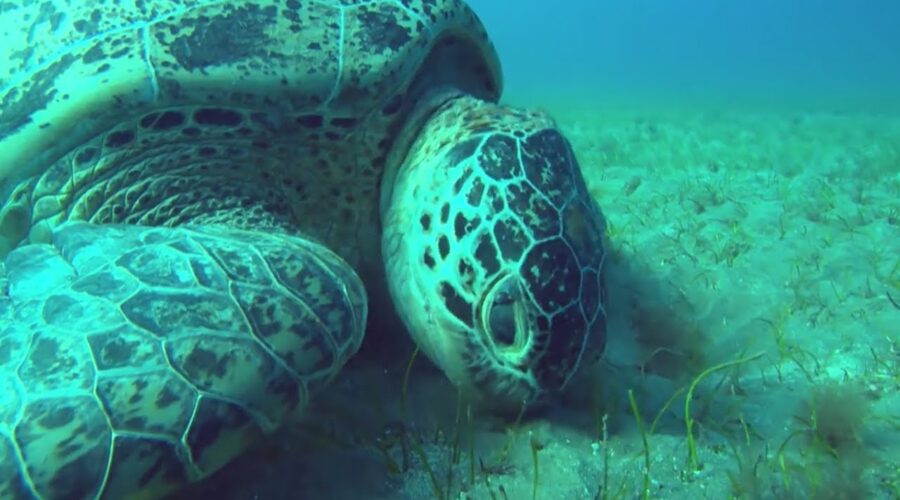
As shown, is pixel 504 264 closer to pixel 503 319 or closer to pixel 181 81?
pixel 503 319

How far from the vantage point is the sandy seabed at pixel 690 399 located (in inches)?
71.5

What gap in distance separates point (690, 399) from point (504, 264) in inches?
35.1

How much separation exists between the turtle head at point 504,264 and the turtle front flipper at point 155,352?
0.94 feet

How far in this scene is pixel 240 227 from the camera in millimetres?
2344

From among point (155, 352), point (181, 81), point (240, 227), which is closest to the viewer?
point (155, 352)

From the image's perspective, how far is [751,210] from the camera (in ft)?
15.0

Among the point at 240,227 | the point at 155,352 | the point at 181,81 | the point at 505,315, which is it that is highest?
the point at 181,81

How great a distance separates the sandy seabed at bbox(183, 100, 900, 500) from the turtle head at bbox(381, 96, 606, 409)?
0.24 metres

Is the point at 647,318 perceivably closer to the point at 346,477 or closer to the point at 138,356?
the point at 346,477

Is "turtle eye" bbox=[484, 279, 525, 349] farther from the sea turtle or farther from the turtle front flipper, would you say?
the turtle front flipper

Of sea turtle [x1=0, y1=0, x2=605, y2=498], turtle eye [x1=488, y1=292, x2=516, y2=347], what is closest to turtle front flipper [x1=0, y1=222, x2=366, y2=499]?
sea turtle [x1=0, y1=0, x2=605, y2=498]

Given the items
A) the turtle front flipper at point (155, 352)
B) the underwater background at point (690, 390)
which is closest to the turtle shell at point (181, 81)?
the turtle front flipper at point (155, 352)

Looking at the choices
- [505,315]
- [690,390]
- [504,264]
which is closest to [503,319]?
[505,315]

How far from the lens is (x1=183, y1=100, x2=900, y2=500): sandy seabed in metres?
1.82
